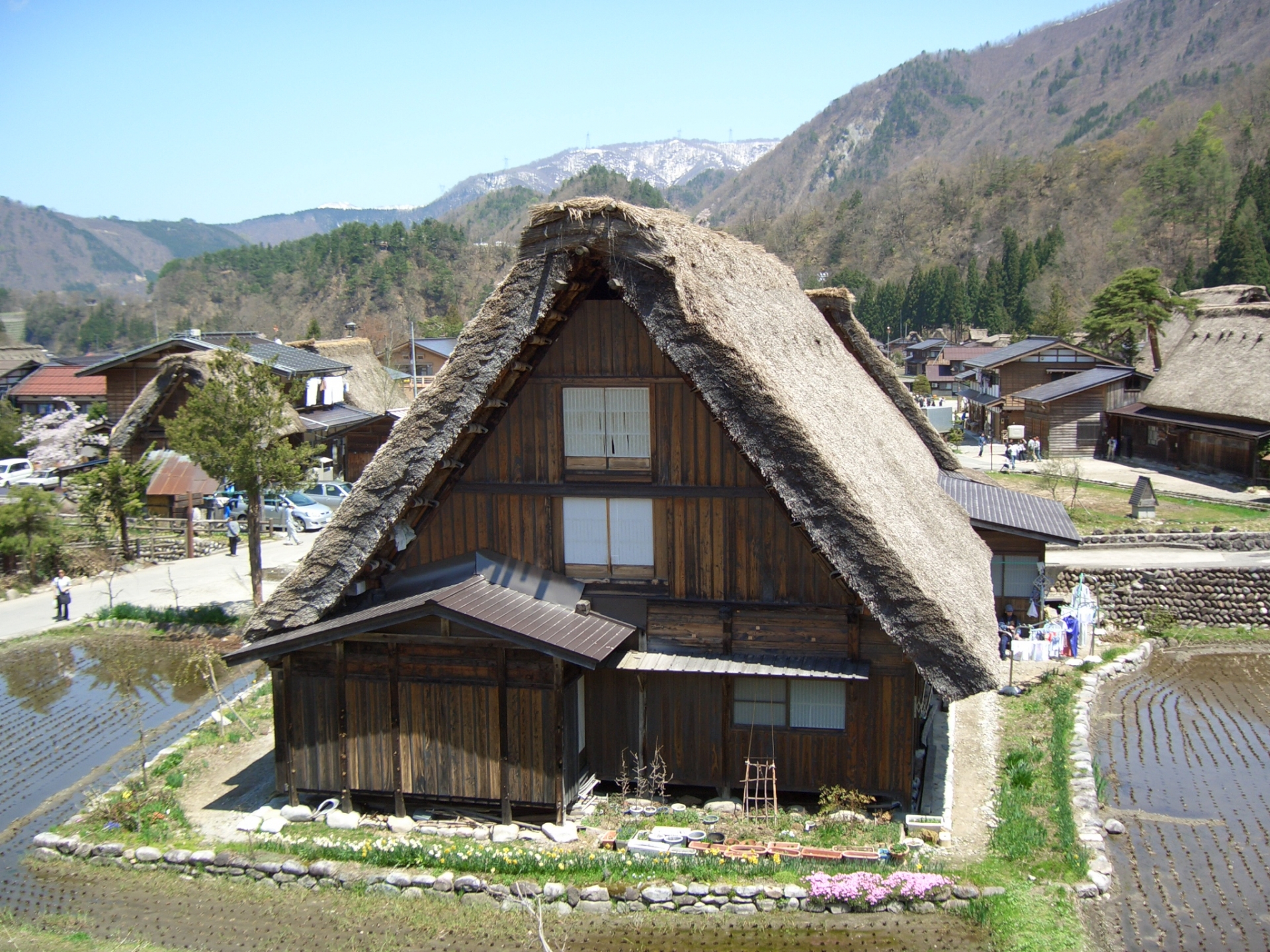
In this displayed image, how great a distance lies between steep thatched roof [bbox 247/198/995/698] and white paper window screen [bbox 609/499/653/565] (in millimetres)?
1780

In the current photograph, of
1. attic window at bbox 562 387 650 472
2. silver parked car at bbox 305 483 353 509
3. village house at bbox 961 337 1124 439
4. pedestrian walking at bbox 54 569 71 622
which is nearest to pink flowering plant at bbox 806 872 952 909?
attic window at bbox 562 387 650 472

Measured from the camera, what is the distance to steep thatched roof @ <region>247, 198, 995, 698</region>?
346 inches

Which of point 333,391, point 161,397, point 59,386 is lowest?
point 161,397

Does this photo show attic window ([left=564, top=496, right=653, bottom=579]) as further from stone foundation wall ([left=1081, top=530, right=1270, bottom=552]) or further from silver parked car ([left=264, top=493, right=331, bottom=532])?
silver parked car ([left=264, top=493, right=331, bottom=532])

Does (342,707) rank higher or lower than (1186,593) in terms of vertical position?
higher

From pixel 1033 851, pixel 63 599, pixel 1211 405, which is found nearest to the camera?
pixel 1033 851

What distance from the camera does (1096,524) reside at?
26.3 meters

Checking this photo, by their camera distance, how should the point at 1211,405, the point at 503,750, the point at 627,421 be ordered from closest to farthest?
the point at 503,750, the point at 627,421, the point at 1211,405

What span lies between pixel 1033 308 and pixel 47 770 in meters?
77.4

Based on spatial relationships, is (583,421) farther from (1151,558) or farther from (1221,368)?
(1221,368)

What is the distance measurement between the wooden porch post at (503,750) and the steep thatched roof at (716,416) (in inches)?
74.5

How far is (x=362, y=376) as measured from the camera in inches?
1624

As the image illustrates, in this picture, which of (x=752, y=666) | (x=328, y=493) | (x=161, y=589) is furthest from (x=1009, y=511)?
(x=328, y=493)

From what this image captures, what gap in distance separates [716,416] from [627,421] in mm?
1563
